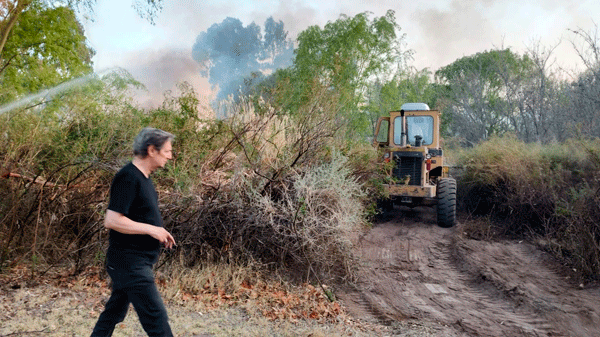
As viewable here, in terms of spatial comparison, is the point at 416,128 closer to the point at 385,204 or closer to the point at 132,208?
the point at 385,204

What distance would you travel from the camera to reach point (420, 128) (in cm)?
1218

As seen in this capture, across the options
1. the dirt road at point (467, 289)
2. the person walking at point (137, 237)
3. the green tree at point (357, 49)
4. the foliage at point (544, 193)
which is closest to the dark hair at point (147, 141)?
the person walking at point (137, 237)

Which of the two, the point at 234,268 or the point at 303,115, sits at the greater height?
the point at 303,115

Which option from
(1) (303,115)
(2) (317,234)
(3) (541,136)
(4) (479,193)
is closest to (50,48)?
(1) (303,115)

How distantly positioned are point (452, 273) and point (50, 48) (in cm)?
1444

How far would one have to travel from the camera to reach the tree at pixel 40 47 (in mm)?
14609

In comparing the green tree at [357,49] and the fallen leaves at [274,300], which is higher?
the green tree at [357,49]

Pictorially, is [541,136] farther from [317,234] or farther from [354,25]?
[317,234]

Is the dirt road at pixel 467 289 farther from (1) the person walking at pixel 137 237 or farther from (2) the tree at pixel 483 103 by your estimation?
(2) the tree at pixel 483 103

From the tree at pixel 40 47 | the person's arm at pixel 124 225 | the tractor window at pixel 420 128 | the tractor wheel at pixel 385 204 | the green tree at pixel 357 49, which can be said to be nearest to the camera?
the person's arm at pixel 124 225

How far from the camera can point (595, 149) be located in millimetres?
9664

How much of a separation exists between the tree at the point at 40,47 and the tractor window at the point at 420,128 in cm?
1150

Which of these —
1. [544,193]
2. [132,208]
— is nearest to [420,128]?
[544,193]

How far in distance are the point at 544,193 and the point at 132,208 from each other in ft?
31.7
